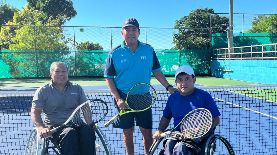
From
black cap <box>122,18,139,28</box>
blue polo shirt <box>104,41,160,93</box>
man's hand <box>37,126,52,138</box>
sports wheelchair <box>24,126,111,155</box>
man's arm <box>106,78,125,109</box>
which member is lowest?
sports wheelchair <box>24,126,111,155</box>

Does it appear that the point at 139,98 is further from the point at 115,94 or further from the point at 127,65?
the point at 127,65

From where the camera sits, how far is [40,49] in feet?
81.8

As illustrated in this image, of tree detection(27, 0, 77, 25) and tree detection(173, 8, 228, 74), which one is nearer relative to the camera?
tree detection(173, 8, 228, 74)

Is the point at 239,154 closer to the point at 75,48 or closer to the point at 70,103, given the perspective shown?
the point at 70,103

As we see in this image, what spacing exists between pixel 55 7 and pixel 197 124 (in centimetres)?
5119

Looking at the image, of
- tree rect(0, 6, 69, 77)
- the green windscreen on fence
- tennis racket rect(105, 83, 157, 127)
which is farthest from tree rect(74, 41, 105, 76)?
tennis racket rect(105, 83, 157, 127)

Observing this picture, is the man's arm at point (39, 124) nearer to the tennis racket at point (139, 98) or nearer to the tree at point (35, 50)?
the tennis racket at point (139, 98)

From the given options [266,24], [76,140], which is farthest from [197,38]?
[76,140]

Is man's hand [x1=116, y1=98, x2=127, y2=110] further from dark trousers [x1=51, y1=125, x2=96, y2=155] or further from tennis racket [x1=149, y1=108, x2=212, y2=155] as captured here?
tennis racket [x1=149, y1=108, x2=212, y2=155]

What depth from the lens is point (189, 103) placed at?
11.2 ft

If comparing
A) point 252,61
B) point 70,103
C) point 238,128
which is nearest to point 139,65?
point 70,103

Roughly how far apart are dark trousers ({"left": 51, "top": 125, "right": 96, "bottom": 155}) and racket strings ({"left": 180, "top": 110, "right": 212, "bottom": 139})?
75cm

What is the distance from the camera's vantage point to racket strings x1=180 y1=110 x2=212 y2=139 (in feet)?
10.2

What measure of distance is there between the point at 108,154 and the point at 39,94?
31.3 inches
